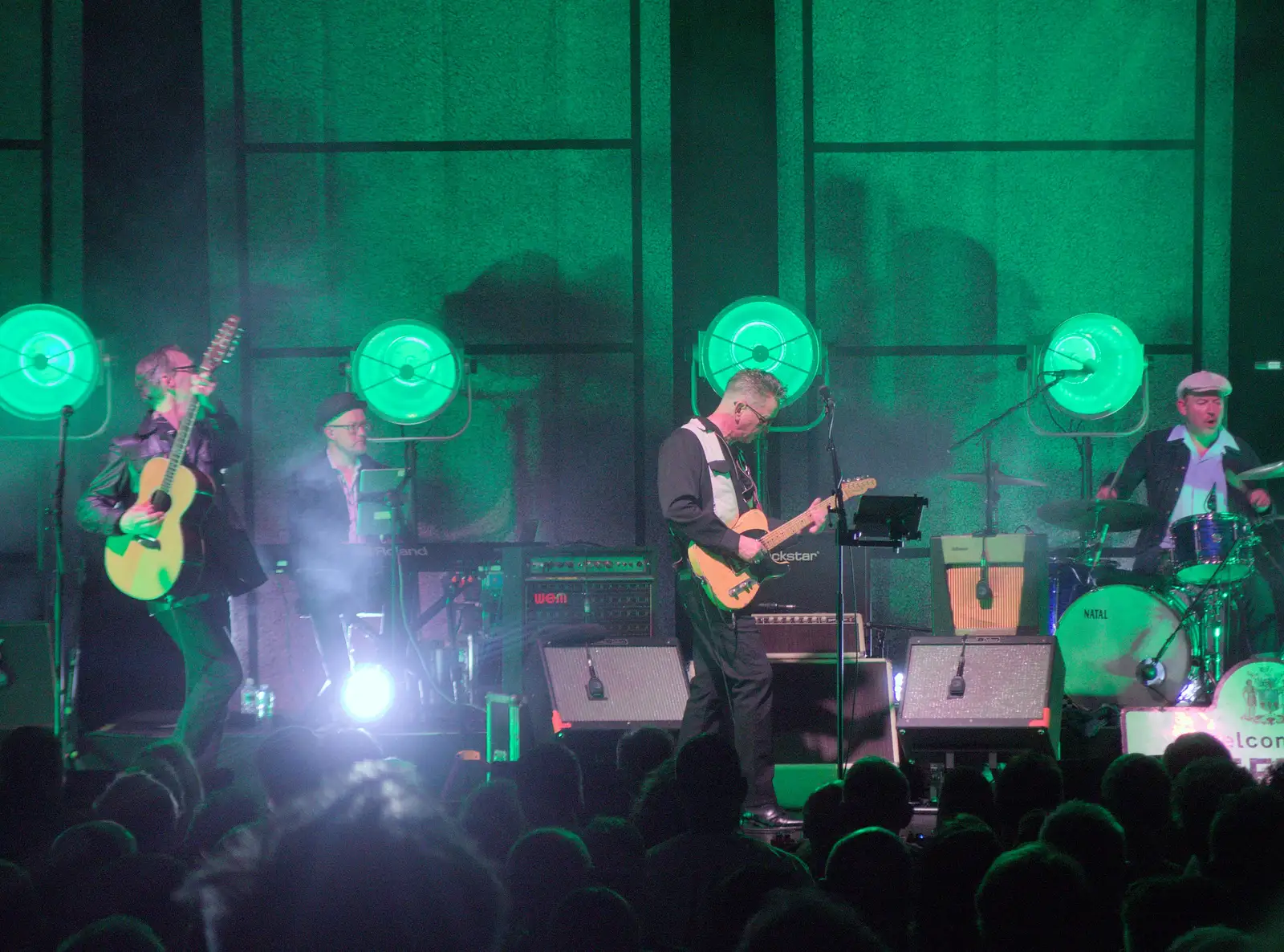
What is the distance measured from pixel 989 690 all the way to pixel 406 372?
3596mm

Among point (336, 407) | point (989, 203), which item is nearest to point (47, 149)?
point (336, 407)

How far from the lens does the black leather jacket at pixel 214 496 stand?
5504 mm

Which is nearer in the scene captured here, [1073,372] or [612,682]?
[612,682]

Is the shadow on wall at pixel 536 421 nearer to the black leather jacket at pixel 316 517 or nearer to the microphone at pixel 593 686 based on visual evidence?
the black leather jacket at pixel 316 517

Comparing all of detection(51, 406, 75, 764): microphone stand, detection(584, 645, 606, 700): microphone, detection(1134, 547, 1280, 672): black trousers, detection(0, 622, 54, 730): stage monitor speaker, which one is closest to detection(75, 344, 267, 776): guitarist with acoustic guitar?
detection(51, 406, 75, 764): microphone stand

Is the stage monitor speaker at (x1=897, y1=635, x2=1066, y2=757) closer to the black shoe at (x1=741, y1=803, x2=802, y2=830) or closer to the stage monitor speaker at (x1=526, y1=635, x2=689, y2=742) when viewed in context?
the black shoe at (x1=741, y1=803, x2=802, y2=830)

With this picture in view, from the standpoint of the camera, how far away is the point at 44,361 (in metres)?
6.76

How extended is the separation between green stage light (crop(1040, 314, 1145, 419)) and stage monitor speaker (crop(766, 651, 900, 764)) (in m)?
2.33

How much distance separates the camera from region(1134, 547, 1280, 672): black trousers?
22.7 ft

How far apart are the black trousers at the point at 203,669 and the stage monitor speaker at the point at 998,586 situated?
12.2 feet

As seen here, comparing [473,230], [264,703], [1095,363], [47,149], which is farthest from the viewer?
[473,230]

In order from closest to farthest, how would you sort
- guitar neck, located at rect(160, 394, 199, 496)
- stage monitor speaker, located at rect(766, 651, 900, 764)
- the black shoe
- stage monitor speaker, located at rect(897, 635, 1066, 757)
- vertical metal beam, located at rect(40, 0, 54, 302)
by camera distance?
1. the black shoe
2. guitar neck, located at rect(160, 394, 199, 496)
3. stage monitor speaker, located at rect(897, 635, 1066, 757)
4. stage monitor speaker, located at rect(766, 651, 900, 764)
5. vertical metal beam, located at rect(40, 0, 54, 302)

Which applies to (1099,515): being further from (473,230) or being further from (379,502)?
(473,230)

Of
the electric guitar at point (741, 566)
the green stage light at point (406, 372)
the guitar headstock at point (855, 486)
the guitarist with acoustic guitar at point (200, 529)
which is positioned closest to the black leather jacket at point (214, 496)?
the guitarist with acoustic guitar at point (200, 529)
